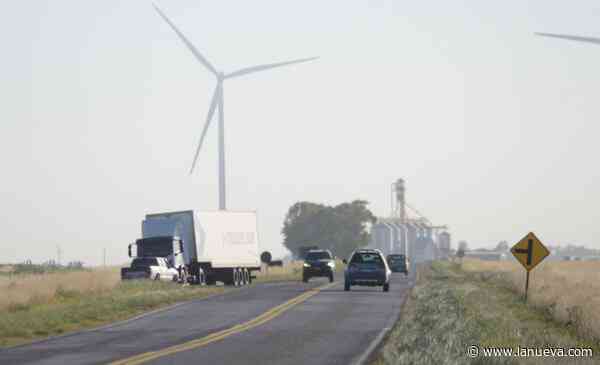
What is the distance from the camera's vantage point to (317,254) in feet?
214

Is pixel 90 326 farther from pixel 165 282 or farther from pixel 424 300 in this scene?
pixel 165 282

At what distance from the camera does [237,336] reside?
25.8 metres

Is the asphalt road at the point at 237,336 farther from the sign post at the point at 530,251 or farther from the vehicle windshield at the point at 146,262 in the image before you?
the vehicle windshield at the point at 146,262

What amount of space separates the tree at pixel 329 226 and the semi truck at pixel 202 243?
398 ft

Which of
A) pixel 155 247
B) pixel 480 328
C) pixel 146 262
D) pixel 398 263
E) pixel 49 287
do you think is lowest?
pixel 480 328

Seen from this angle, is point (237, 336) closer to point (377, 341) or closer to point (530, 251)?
point (377, 341)

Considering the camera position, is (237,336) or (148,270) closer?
(237,336)

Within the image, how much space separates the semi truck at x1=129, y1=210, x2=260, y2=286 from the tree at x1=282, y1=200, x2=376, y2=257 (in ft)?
398

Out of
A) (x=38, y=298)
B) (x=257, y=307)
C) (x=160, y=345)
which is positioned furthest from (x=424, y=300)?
(x=160, y=345)

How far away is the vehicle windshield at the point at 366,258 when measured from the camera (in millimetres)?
49447

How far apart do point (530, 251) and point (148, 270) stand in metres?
22.5

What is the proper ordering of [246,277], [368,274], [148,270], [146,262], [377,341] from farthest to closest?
[246,277] < [146,262] < [148,270] < [368,274] < [377,341]

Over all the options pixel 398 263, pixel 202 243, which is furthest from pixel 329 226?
pixel 202 243

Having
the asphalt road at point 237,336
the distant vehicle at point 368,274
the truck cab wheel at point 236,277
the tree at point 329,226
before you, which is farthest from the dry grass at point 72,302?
the tree at point 329,226
